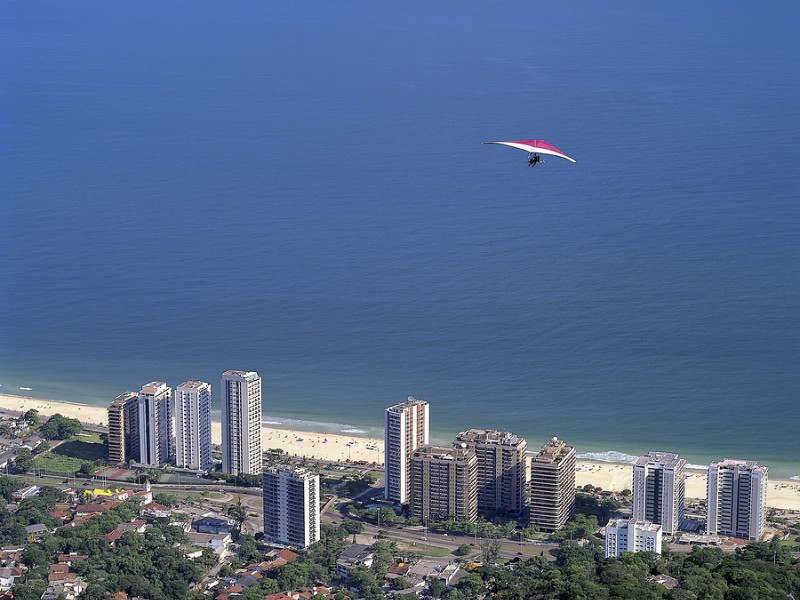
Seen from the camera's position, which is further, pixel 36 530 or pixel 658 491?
pixel 658 491

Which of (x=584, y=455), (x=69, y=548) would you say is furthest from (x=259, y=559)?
(x=584, y=455)

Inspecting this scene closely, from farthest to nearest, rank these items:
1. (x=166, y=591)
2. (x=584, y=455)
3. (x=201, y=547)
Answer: (x=584, y=455)
(x=201, y=547)
(x=166, y=591)

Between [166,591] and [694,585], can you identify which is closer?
[694,585]

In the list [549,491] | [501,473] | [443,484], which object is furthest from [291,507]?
[549,491]

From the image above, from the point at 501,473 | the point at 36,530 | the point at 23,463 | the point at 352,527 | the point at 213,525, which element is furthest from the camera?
the point at 23,463

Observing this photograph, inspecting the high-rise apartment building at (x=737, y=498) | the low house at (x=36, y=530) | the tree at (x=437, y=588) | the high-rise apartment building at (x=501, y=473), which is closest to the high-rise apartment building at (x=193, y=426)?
the low house at (x=36, y=530)

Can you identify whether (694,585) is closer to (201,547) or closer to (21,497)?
(201,547)

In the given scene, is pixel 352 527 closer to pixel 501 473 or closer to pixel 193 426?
pixel 501 473
